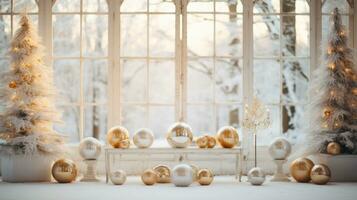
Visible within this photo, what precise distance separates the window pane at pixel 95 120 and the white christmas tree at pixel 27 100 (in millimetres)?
5327

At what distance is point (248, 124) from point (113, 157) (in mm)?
1811

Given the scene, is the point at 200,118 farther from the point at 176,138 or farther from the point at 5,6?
the point at 176,138

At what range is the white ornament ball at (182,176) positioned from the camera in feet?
26.3

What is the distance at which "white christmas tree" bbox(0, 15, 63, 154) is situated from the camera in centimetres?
859

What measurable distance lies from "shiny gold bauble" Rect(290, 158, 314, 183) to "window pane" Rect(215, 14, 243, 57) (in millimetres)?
4336

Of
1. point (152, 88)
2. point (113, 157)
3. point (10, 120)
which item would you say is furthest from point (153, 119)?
point (10, 120)

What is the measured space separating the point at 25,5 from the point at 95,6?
7.87ft

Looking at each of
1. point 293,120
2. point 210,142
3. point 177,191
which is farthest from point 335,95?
point 293,120

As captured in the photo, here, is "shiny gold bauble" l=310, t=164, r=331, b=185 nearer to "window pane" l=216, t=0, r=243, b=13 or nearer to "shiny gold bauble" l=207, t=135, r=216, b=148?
"shiny gold bauble" l=207, t=135, r=216, b=148

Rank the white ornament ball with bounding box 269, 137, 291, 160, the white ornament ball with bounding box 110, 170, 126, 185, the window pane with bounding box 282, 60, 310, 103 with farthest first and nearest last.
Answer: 1. the window pane with bounding box 282, 60, 310, 103
2. the white ornament ball with bounding box 269, 137, 291, 160
3. the white ornament ball with bounding box 110, 170, 126, 185

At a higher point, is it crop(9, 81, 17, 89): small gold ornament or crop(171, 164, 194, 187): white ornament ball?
crop(9, 81, 17, 89): small gold ornament

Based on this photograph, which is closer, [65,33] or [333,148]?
[333,148]

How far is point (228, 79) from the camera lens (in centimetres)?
1330

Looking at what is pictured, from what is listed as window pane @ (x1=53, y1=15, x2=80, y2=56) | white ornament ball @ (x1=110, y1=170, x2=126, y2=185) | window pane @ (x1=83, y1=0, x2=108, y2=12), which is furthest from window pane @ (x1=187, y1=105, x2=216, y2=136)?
white ornament ball @ (x1=110, y1=170, x2=126, y2=185)
